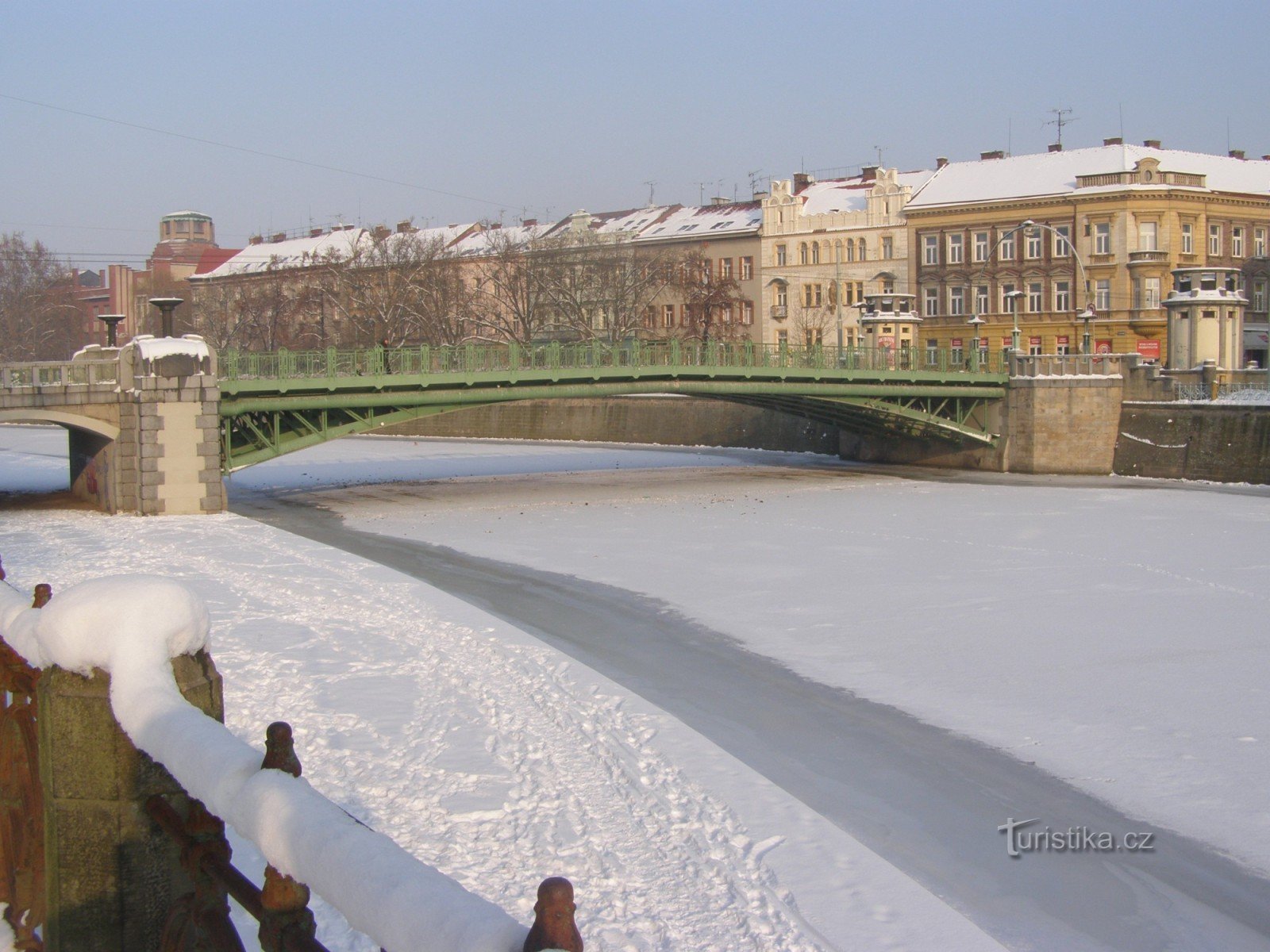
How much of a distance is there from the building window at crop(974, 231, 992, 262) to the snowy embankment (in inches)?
2308

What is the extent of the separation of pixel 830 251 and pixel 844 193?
3.59 meters

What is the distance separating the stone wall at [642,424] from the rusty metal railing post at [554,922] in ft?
164

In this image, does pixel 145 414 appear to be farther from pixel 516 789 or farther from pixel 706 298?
pixel 706 298

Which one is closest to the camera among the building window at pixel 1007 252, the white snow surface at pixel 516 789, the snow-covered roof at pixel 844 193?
the white snow surface at pixel 516 789

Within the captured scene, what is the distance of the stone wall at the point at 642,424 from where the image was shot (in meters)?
54.1

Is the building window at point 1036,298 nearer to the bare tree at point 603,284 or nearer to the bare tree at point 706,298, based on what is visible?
the bare tree at point 706,298

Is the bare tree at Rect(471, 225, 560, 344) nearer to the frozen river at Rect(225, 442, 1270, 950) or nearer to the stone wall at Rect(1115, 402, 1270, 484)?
the stone wall at Rect(1115, 402, 1270, 484)

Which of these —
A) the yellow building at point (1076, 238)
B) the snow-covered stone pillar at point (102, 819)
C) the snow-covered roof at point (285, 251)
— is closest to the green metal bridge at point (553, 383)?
the yellow building at point (1076, 238)

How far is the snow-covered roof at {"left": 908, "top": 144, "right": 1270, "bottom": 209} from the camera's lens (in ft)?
187

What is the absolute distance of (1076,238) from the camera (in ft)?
184

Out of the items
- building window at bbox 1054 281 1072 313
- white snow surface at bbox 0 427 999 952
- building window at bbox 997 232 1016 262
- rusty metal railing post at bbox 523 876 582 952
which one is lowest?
white snow surface at bbox 0 427 999 952

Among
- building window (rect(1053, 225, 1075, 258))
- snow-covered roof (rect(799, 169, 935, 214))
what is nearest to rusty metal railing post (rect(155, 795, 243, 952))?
building window (rect(1053, 225, 1075, 258))

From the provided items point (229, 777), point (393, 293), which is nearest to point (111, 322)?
point (393, 293)

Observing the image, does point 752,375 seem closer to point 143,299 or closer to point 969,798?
point 969,798
